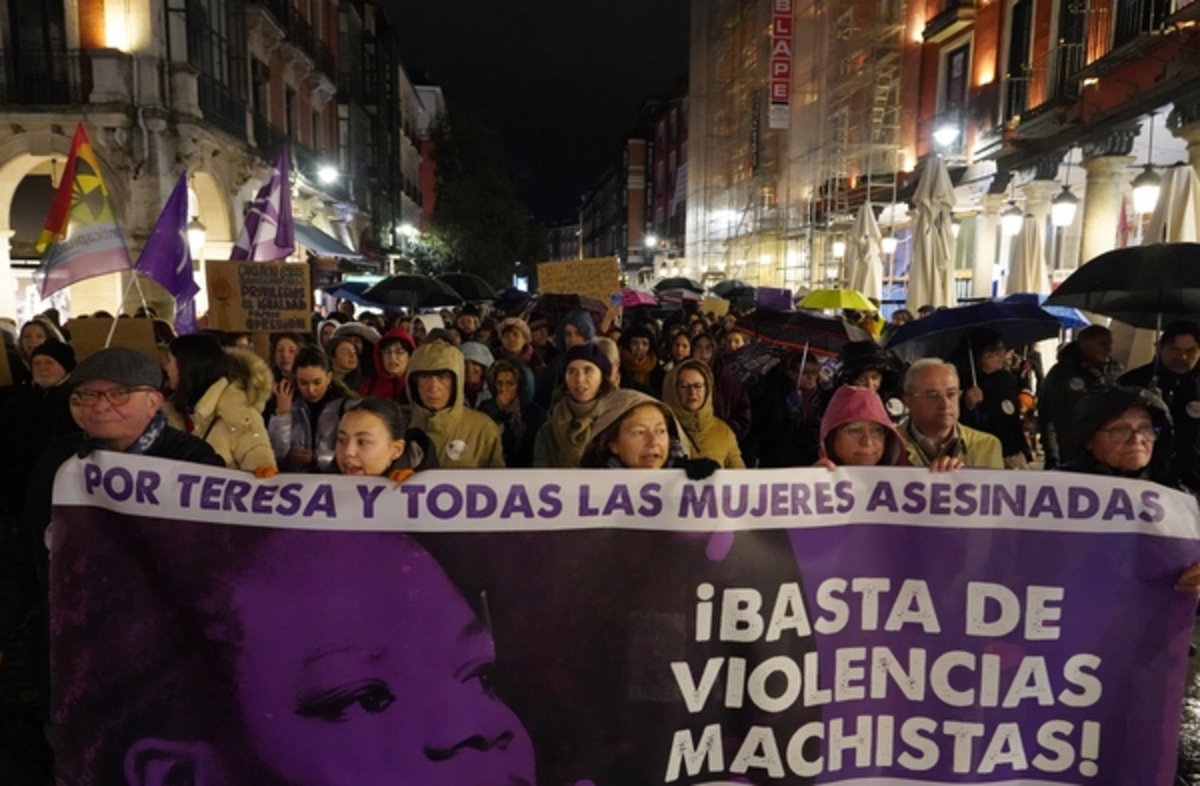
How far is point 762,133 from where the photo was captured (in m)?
40.0

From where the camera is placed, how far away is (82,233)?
7.07 meters

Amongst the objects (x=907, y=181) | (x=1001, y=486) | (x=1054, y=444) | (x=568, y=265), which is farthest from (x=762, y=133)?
(x=1001, y=486)

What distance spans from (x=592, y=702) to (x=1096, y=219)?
13733 millimetres

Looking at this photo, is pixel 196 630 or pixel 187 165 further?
pixel 187 165

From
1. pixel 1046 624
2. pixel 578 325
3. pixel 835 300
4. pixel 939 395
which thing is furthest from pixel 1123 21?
pixel 1046 624

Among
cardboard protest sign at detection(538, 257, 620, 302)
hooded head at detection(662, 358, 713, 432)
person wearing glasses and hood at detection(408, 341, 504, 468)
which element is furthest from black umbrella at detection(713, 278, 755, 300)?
person wearing glasses and hood at detection(408, 341, 504, 468)

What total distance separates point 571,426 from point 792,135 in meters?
31.1

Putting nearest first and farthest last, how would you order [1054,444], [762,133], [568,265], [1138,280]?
[1138,280] → [1054,444] → [568,265] → [762,133]

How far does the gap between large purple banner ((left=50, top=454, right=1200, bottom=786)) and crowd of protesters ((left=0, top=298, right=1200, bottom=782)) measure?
0.67 ft

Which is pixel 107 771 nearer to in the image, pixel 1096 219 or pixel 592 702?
pixel 592 702

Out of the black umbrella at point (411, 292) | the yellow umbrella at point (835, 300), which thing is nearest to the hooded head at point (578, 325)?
the yellow umbrella at point (835, 300)

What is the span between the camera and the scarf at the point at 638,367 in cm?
764

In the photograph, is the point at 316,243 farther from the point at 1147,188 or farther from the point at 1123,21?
the point at 1147,188

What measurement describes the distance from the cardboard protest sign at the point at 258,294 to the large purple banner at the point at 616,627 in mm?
5820
